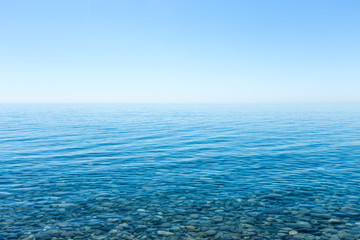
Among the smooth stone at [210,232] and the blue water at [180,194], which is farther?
the blue water at [180,194]

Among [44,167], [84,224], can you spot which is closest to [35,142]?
[44,167]

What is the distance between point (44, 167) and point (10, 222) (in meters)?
10.6

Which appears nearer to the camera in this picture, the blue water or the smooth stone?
the smooth stone

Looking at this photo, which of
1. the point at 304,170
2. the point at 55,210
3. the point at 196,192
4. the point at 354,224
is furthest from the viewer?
the point at 304,170

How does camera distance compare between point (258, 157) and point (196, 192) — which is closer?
point (196, 192)

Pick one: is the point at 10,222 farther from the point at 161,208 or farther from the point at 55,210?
the point at 161,208

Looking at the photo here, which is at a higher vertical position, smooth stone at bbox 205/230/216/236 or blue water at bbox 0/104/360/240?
blue water at bbox 0/104/360/240

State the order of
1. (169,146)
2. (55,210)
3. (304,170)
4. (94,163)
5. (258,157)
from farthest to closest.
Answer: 1. (169,146)
2. (258,157)
3. (94,163)
4. (304,170)
5. (55,210)

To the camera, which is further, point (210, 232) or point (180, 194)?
point (180, 194)

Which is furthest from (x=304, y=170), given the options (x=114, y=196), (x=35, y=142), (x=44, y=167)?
(x=35, y=142)

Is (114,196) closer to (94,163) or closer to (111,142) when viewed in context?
(94,163)

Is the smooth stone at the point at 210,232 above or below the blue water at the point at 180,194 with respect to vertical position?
below

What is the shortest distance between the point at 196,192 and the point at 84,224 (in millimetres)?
6578

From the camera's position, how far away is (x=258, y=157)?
25.0 m
